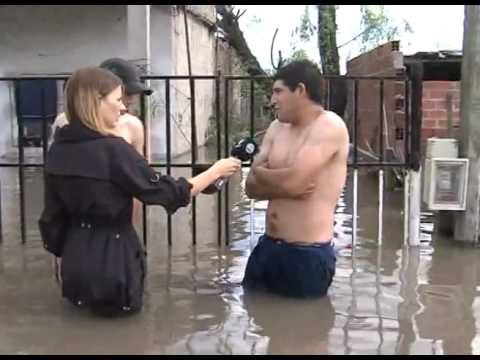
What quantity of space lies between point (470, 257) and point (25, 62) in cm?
1088

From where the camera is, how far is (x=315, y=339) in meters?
3.68

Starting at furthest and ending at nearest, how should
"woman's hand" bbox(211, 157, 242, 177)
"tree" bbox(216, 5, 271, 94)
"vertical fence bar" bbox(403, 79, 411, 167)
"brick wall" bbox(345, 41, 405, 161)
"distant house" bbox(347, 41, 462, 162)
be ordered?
1. "tree" bbox(216, 5, 271, 94)
2. "brick wall" bbox(345, 41, 405, 161)
3. "distant house" bbox(347, 41, 462, 162)
4. "vertical fence bar" bbox(403, 79, 411, 167)
5. "woman's hand" bbox(211, 157, 242, 177)

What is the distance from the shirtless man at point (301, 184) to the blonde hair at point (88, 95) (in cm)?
101

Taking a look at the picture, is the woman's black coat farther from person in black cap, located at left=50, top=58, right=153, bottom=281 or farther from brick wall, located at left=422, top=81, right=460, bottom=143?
brick wall, located at left=422, top=81, right=460, bottom=143

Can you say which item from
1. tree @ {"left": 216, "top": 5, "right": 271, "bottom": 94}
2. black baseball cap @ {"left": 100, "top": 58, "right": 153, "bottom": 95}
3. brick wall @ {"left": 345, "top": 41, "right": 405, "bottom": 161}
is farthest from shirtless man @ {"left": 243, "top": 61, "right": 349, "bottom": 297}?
tree @ {"left": 216, "top": 5, "right": 271, "bottom": 94}

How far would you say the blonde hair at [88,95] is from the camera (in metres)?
3.78

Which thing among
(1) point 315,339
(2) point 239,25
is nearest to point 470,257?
(1) point 315,339

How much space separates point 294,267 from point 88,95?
153 cm

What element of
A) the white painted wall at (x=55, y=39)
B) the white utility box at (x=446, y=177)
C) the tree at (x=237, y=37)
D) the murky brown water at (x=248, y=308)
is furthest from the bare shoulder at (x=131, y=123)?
the tree at (x=237, y=37)

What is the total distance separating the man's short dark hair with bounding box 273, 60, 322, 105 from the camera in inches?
167

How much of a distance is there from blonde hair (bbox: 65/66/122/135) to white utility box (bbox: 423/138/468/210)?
9.83 feet

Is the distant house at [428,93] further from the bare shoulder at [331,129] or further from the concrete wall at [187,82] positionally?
the concrete wall at [187,82]
